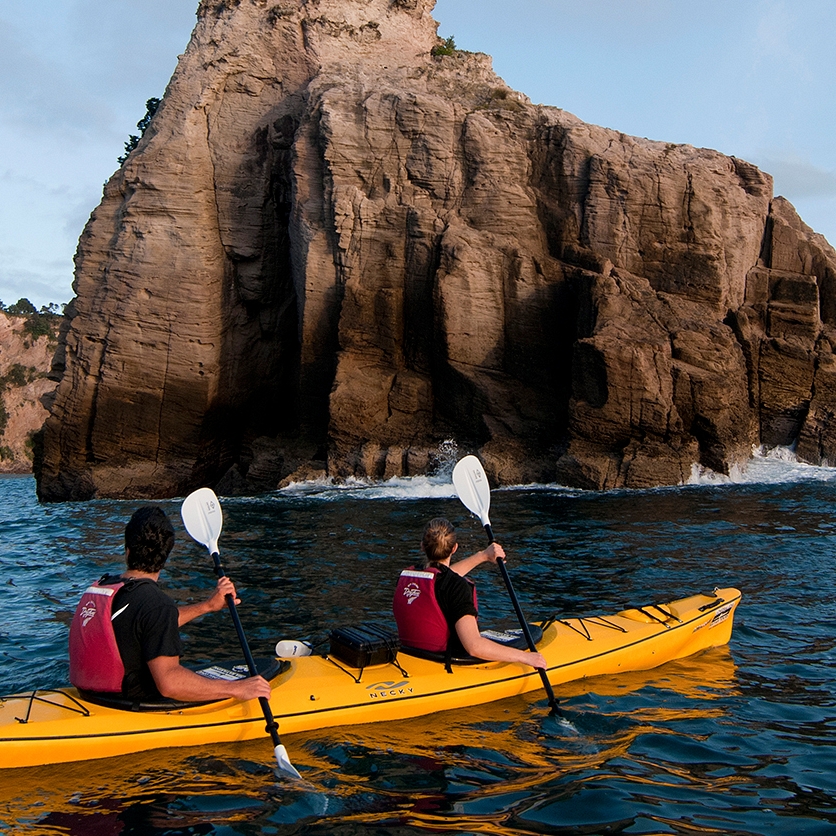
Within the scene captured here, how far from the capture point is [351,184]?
19.2 m

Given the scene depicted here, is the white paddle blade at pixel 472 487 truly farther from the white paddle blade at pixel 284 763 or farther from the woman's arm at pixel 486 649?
the white paddle blade at pixel 284 763

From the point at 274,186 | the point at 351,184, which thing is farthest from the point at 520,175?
the point at 274,186

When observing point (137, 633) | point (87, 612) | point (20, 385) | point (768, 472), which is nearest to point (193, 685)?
point (137, 633)

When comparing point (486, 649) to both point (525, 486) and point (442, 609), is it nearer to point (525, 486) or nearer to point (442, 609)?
point (442, 609)

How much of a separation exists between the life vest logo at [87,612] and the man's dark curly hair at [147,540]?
249mm

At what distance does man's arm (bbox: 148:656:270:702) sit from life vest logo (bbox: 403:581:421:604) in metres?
1.05

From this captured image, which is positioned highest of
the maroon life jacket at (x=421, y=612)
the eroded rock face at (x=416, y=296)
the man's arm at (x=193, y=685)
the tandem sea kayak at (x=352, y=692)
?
the eroded rock face at (x=416, y=296)

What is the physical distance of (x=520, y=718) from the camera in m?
A: 5.15

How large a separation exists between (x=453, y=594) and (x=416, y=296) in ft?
45.5

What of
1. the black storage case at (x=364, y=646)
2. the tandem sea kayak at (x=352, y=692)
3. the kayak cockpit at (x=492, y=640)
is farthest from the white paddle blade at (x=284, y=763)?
the kayak cockpit at (x=492, y=640)

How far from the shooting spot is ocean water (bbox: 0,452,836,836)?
12.6 feet

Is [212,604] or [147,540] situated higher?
[147,540]

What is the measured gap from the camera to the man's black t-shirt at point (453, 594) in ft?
17.0

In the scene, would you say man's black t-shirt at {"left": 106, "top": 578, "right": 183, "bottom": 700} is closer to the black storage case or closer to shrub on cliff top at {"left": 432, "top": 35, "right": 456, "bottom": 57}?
the black storage case
